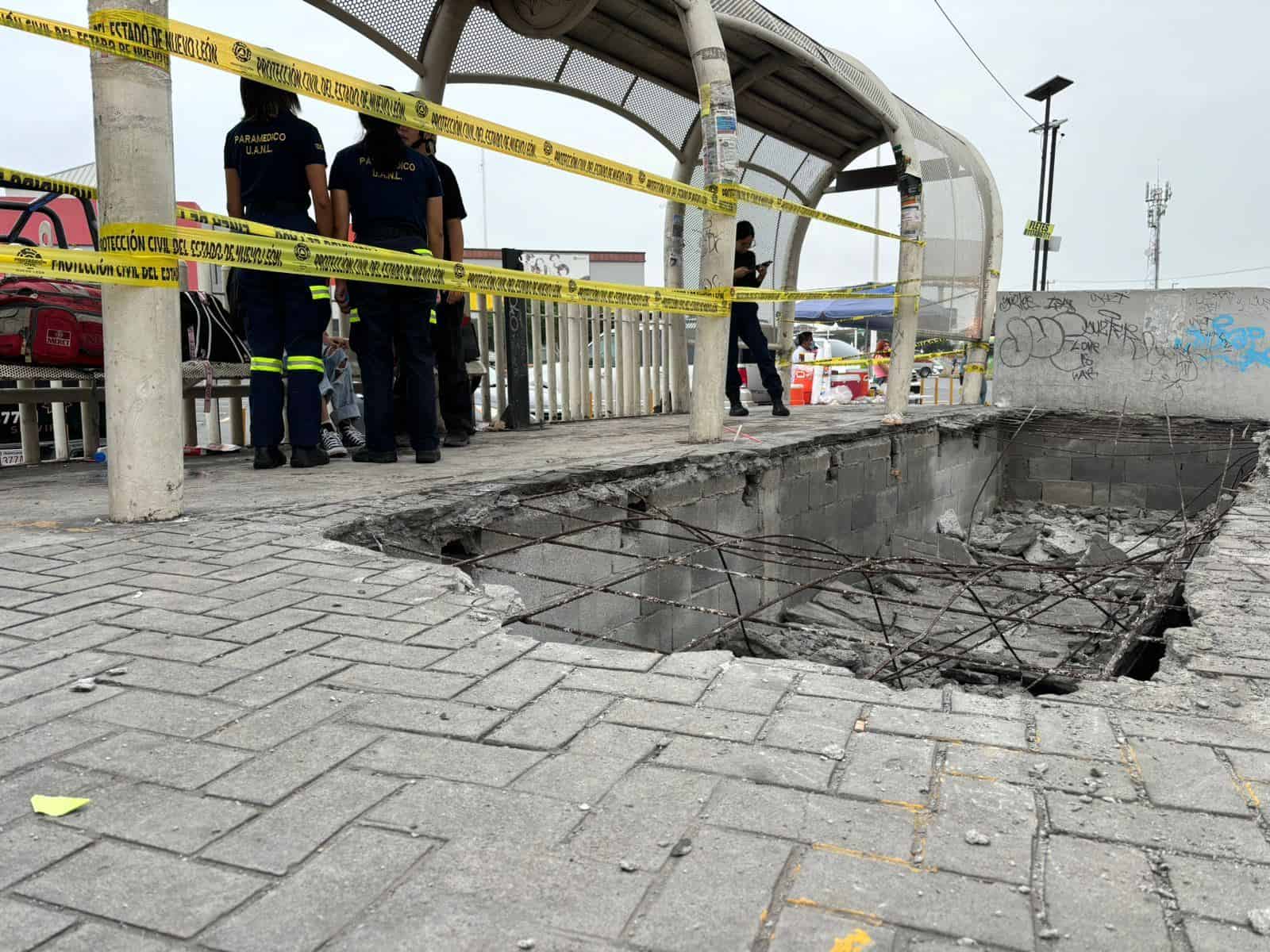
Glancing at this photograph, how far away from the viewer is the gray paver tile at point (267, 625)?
92.0 inches

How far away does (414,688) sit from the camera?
6.63 feet

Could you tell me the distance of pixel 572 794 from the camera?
5.16ft

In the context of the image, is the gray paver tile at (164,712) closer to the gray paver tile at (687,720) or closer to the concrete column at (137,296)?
the gray paver tile at (687,720)

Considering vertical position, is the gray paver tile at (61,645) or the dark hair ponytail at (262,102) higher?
the dark hair ponytail at (262,102)

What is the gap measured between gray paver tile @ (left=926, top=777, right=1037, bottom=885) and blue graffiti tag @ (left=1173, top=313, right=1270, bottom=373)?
33.5ft

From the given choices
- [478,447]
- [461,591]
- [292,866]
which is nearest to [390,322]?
[478,447]

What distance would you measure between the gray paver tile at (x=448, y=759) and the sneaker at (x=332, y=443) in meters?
4.37

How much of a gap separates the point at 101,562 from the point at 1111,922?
9.56 ft

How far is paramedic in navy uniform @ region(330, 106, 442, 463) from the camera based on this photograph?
502 centimetres

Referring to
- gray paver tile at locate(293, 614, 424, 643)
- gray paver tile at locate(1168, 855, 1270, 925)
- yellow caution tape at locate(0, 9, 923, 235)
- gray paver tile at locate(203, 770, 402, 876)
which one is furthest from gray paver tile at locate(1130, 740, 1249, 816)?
yellow caution tape at locate(0, 9, 923, 235)

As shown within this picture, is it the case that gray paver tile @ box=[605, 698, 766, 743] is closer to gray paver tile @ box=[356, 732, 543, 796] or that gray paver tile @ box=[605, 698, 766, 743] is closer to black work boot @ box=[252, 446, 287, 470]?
gray paver tile @ box=[356, 732, 543, 796]

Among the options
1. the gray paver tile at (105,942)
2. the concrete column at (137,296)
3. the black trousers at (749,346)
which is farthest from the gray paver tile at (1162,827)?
the black trousers at (749,346)

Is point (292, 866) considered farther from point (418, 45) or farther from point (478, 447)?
point (418, 45)

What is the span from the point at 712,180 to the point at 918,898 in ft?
16.7
